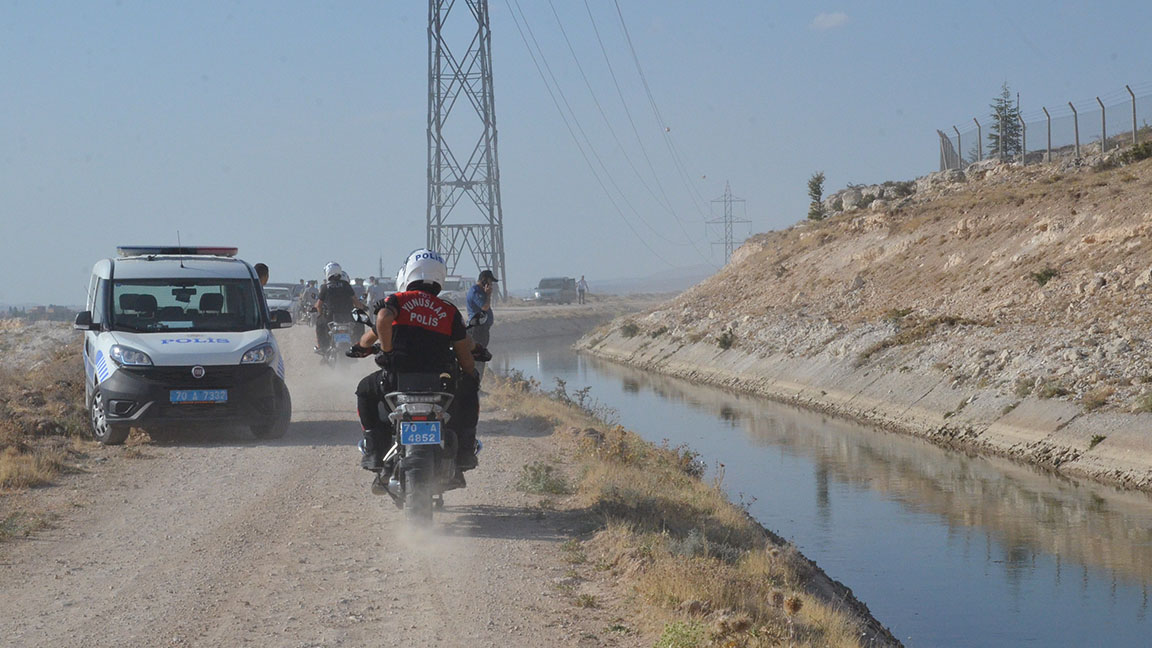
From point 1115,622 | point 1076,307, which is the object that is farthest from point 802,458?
point 1115,622

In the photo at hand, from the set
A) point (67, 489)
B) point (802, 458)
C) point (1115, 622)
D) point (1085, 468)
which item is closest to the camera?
point (1115, 622)

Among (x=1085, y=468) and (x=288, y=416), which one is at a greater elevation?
(x=288, y=416)

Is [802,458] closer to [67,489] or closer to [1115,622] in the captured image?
[1115,622]

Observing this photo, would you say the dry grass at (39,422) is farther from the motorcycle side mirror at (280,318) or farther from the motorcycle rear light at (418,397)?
the motorcycle rear light at (418,397)

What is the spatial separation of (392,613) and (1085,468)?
555 inches

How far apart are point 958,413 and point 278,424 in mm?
13650

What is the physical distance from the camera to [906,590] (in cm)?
1239

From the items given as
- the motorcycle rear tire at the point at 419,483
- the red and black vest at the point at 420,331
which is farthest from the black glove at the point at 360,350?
the motorcycle rear tire at the point at 419,483

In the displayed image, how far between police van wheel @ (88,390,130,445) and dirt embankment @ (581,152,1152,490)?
44.5 feet

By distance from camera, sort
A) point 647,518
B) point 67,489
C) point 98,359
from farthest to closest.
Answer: point 98,359 < point 67,489 < point 647,518

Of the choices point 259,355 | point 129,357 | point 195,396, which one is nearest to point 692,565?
point 195,396

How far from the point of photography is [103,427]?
50.6 feet

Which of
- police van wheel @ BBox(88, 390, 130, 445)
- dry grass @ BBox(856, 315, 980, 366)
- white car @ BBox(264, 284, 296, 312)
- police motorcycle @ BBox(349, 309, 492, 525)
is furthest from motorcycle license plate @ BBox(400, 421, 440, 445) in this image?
white car @ BBox(264, 284, 296, 312)

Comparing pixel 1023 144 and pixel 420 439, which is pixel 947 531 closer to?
pixel 420 439
